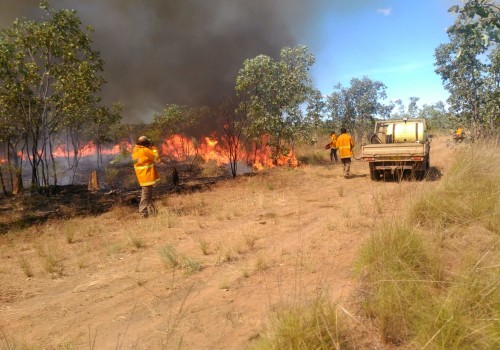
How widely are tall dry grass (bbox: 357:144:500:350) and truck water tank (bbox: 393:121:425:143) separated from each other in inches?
295

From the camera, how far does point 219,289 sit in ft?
13.5

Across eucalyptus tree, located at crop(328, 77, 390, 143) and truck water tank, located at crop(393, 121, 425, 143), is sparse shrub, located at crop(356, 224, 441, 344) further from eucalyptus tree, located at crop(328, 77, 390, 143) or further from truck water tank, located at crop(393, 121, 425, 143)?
eucalyptus tree, located at crop(328, 77, 390, 143)

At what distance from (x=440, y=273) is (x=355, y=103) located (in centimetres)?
2917

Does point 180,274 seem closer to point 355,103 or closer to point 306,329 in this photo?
point 306,329

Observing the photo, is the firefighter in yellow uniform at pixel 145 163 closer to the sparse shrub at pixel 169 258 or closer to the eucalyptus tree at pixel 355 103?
the sparse shrub at pixel 169 258

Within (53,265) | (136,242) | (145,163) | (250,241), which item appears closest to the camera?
(53,265)

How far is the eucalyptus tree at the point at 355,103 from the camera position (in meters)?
30.5

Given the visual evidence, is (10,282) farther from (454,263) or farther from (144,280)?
(454,263)

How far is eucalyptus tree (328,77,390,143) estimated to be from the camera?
3050 centimetres

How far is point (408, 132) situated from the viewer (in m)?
13.4

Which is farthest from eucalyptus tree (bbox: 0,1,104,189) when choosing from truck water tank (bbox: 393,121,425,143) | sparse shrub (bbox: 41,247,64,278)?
truck water tank (bbox: 393,121,425,143)

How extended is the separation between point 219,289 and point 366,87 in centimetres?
2965

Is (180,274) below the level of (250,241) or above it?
below

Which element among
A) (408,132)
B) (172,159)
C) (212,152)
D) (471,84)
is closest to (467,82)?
(471,84)
